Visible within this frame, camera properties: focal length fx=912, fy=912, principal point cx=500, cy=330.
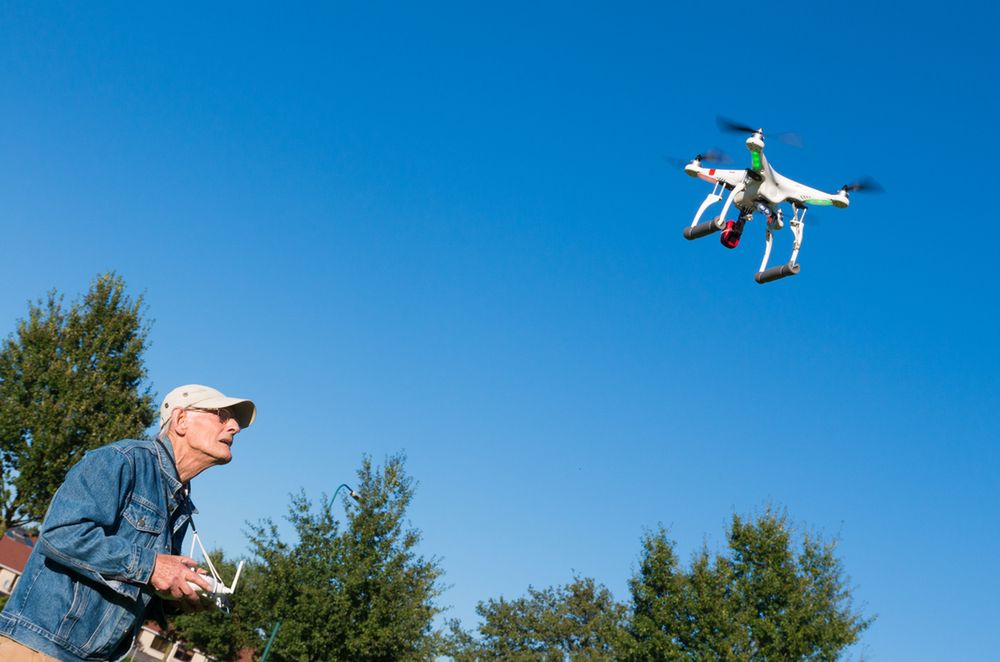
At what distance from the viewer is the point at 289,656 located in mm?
24516

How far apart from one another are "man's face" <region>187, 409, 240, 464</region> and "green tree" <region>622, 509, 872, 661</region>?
87.5 ft

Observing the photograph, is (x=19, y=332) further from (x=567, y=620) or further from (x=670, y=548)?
(x=567, y=620)

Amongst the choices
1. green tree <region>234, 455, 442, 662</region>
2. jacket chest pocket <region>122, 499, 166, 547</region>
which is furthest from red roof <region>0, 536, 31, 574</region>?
jacket chest pocket <region>122, 499, 166, 547</region>

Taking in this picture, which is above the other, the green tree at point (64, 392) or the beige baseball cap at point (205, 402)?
the green tree at point (64, 392)

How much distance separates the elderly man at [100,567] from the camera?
3193 mm

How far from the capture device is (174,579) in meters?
3.36

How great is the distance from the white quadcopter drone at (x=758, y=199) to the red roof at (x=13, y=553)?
78.0 m

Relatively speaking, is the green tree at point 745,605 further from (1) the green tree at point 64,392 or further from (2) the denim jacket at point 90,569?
(2) the denim jacket at point 90,569

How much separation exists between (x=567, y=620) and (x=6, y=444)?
61662 millimetres

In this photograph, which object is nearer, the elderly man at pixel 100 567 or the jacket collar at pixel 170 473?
the elderly man at pixel 100 567

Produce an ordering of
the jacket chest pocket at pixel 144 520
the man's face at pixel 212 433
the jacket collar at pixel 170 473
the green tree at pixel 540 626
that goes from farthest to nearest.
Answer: the green tree at pixel 540 626 < the man's face at pixel 212 433 < the jacket collar at pixel 170 473 < the jacket chest pocket at pixel 144 520

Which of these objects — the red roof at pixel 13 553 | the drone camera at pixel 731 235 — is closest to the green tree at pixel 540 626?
the red roof at pixel 13 553

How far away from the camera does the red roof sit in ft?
263

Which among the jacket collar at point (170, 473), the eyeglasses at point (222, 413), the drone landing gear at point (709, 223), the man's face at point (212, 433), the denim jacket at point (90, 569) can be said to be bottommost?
the denim jacket at point (90, 569)
